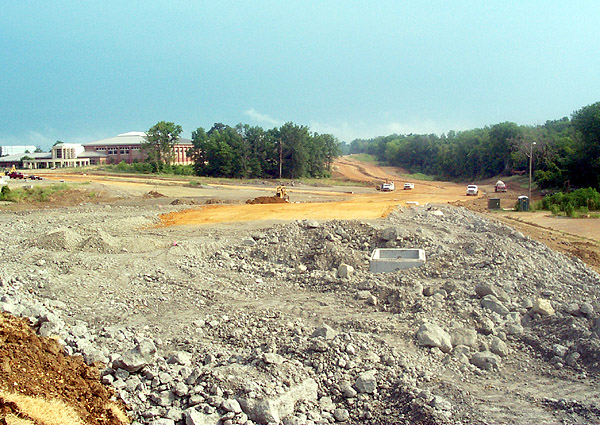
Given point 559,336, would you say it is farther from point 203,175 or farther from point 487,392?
point 203,175

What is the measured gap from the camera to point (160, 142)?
232 ft

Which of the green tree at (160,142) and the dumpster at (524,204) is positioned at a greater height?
the green tree at (160,142)

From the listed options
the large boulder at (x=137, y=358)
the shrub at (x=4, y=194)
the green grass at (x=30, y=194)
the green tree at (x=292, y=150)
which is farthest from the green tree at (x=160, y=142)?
the large boulder at (x=137, y=358)

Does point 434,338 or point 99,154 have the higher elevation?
point 99,154

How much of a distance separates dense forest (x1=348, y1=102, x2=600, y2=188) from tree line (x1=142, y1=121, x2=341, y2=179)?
24725 millimetres

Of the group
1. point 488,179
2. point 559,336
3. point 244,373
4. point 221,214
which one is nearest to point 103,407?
point 244,373

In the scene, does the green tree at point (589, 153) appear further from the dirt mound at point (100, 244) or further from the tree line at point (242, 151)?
the dirt mound at point (100, 244)

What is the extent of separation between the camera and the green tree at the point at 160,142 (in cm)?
7023

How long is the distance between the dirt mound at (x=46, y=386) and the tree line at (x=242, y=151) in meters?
58.9

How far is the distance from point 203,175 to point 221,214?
140 feet

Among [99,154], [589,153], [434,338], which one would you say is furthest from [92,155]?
[434,338]

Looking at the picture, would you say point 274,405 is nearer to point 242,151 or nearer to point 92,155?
point 242,151

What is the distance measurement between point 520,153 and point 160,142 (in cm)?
4309

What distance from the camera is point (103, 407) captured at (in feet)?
23.9
